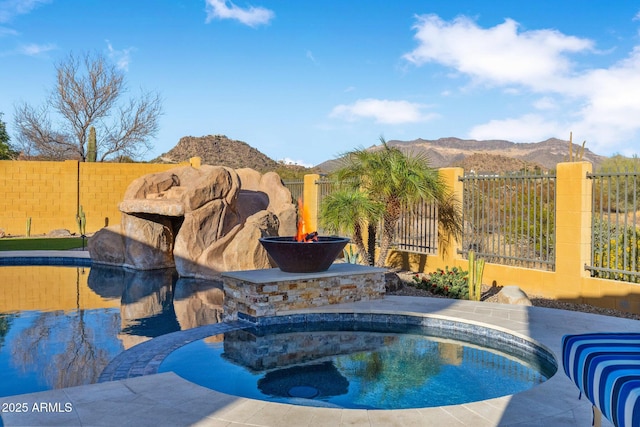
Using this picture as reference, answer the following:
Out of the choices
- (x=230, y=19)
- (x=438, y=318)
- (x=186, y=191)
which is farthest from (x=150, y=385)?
(x=230, y=19)

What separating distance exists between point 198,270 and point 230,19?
12719 mm

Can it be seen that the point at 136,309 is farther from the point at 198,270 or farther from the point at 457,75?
the point at 457,75

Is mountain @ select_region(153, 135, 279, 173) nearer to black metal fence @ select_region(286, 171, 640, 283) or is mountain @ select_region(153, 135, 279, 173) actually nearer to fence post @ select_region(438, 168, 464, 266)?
black metal fence @ select_region(286, 171, 640, 283)

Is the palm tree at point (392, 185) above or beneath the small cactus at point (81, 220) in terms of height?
above

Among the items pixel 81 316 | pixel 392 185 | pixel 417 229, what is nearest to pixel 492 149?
pixel 417 229

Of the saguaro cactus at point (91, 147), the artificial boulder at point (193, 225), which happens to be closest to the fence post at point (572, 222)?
the artificial boulder at point (193, 225)

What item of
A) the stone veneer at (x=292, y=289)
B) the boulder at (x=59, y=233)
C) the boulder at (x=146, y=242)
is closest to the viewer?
the stone veneer at (x=292, y=289)

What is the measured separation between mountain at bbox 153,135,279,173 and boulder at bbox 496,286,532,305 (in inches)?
1441

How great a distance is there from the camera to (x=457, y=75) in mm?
31234

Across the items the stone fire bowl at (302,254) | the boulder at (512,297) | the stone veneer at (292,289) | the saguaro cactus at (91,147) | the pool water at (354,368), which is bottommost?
the pool water at (354,368)

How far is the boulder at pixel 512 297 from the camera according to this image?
346 inches

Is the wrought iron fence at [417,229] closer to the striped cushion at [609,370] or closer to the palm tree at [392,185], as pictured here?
the palm tree at [392,185]

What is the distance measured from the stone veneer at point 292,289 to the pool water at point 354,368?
0.44 m

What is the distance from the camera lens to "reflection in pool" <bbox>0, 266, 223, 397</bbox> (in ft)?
18.4
